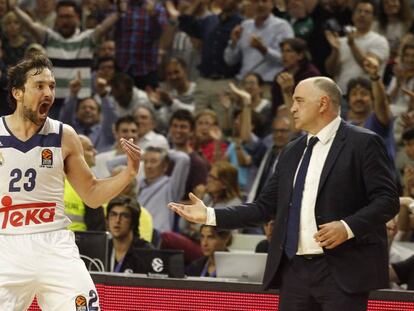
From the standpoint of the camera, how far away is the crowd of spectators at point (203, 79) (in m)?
11.0

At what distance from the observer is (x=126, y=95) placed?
13.6 meters

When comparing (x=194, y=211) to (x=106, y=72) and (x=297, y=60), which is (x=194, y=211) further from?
(x=106, y=72)

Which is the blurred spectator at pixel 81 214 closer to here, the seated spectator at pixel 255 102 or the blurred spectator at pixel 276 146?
the blurred spectator at pixel 276 146

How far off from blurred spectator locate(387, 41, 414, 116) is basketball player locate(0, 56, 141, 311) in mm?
6113

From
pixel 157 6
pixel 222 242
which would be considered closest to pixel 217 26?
pixel 157 6

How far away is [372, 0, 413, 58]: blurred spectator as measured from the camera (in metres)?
13.2

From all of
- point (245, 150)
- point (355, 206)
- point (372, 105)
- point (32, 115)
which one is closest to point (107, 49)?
point (245, 150)

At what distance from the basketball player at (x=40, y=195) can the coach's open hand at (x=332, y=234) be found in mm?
1164

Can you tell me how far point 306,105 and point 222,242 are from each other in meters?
3.07

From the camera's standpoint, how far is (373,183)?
19.6 feet

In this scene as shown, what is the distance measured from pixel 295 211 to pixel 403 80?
6.03 m

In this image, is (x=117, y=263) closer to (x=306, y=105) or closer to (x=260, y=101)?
(x=306, y=105)

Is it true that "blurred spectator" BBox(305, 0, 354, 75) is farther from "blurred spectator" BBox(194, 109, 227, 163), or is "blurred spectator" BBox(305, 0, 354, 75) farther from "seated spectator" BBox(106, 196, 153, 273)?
"seated spectator" BBox(106, 196, 153, 273)

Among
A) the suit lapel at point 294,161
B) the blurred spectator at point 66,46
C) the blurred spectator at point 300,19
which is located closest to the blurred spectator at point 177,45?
the blurred spectator at point 66,46
